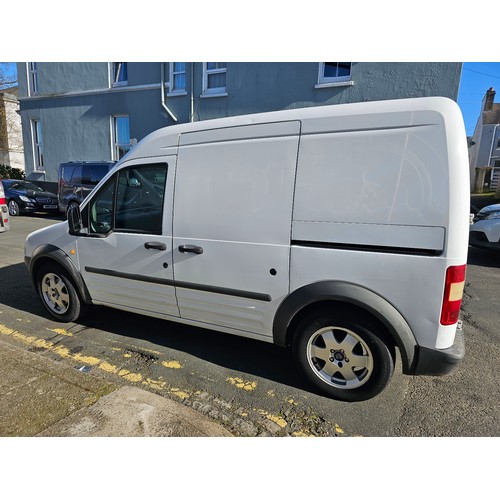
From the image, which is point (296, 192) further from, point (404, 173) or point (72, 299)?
point (72, 299)

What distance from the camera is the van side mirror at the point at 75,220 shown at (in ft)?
11.2

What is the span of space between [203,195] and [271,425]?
186cm

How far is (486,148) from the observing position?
33.0 m

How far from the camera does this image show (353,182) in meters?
2.33

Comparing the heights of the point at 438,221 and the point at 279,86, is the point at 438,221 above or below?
below

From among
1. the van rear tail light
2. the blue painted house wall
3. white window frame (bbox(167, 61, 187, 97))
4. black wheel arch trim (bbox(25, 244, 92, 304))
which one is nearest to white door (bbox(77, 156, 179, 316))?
black wheel arch trim (bbox(25, 244, 92, 304))

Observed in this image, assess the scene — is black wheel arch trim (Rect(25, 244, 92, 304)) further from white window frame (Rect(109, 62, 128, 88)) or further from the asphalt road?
white window frame (Rect(109, 62, 128, 88))

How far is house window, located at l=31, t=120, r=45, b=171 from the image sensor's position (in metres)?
16.2

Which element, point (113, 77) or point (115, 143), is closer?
point (113, 77)

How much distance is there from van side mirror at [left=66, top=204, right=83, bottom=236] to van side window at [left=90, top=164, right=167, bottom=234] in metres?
0.12

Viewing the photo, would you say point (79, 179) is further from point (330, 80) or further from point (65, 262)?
point (65, 262)

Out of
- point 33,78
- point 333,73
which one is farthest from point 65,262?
point 33,78

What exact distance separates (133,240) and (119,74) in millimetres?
13229

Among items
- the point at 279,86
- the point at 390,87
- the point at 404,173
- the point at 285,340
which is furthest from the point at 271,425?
the point at 279,86
